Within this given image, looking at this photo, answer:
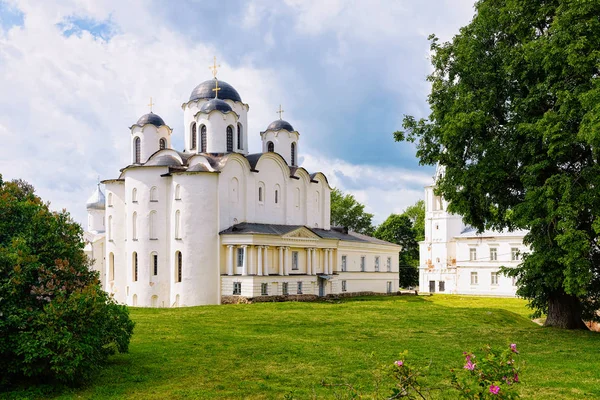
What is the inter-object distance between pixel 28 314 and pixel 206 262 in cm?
2527

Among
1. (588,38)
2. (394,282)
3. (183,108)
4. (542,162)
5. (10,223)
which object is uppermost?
(183,108)

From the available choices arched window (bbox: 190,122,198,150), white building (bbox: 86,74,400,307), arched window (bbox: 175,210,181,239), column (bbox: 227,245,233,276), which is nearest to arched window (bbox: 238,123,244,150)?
white building (bbox: 86,74,400,307)

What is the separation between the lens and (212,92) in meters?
42.9

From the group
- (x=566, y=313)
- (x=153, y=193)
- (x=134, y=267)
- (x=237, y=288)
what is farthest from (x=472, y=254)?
(x=566, y=313)

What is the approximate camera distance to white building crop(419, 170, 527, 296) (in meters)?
52.4

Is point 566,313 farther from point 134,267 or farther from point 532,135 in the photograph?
point 134,267

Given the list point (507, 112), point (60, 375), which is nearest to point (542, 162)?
point (507, 112)

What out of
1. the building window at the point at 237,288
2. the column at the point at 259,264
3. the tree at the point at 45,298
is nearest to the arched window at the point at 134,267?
the building window at the point at 237,288

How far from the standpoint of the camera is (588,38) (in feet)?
56.6

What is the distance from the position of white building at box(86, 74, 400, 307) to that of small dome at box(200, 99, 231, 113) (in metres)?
0.07

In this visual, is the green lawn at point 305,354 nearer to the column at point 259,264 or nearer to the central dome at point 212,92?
the column at point 259,264

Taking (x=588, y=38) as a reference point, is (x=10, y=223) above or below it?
below

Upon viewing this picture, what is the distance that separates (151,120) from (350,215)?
35419 mm

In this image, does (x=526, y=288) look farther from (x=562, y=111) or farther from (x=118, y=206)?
(x=118, y=206)
